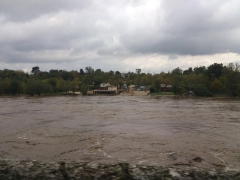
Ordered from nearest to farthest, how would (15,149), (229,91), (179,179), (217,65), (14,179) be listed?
(179,179)
(14,179)
(15,149)
(229,91)
(217,65)

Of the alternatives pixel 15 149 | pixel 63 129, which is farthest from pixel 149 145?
Answer: pixel 63 129

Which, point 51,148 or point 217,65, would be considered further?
point 217,65

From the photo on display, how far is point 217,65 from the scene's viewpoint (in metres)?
82.7

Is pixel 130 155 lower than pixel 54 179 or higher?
lower

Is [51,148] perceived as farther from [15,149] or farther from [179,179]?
[179,179]

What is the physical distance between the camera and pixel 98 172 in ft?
9.45

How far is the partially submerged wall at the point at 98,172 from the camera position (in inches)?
109

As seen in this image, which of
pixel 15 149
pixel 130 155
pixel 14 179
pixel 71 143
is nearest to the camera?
pixel 14 179

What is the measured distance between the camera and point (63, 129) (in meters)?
19.9

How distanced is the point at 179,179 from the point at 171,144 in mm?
11775

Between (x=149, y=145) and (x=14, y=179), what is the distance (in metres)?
11.4

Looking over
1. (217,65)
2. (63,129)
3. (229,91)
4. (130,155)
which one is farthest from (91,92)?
(130,155)

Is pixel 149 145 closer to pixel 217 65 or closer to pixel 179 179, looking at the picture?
pixel 179 179

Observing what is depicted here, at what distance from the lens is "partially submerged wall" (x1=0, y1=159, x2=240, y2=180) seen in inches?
109
